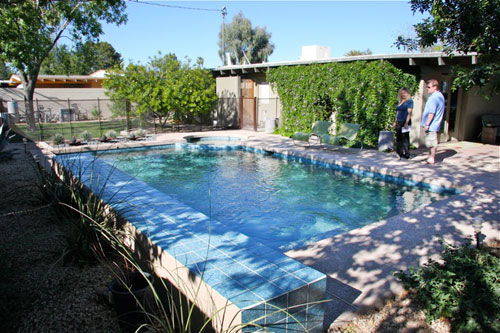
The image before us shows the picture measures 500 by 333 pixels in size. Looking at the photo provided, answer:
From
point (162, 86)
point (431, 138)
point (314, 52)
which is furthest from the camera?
point (314, 52)

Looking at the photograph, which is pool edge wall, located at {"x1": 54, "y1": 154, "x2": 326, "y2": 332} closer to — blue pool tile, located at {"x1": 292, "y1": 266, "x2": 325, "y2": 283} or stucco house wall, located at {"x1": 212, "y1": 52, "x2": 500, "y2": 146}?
blue pool tile, located at {"x1": 292, "y1": 266, "x2": 325, "y2": 283}

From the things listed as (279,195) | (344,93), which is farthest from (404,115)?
(279,195)

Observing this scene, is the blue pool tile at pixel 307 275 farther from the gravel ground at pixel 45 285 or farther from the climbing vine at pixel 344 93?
the climbing vine at pixel 344 93

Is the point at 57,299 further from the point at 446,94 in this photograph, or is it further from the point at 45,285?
the point at 446,94

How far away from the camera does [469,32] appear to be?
3.62 m

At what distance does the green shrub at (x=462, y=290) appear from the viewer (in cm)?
263

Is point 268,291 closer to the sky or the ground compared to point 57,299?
closer to the sky

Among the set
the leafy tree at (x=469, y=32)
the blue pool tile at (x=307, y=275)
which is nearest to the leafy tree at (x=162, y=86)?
the leafy tree at (x=469, y=32)

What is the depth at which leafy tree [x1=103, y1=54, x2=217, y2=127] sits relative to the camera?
49.0ft

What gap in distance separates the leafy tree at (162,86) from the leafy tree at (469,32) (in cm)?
1222

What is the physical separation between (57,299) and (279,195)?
4798 mm

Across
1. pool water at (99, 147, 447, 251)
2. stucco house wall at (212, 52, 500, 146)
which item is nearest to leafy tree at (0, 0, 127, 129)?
pool water at (99, 147, 447, 251)

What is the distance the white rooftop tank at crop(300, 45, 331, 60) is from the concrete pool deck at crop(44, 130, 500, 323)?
33.1 feet

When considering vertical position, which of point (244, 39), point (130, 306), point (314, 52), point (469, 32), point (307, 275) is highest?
point (244, 39)
